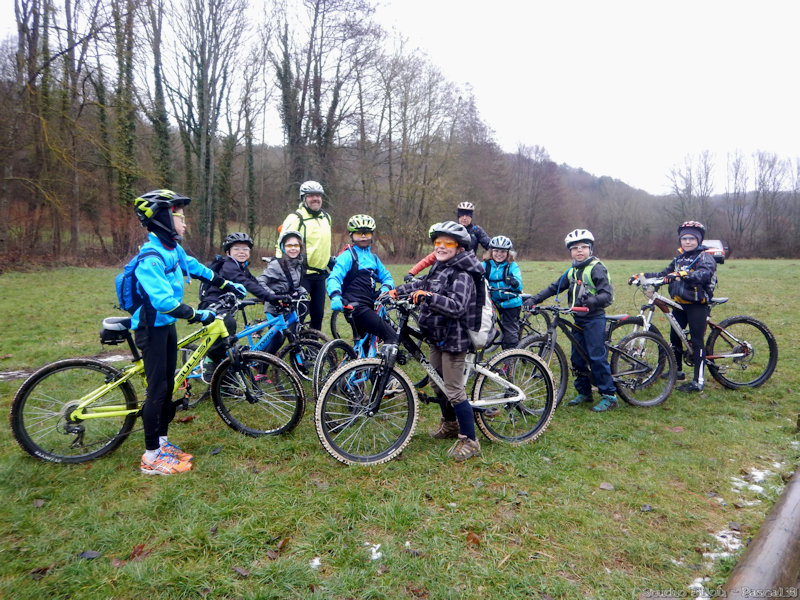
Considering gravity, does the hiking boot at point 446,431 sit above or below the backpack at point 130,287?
below

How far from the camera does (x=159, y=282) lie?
340 centimetres

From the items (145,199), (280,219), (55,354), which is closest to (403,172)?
(280,219)

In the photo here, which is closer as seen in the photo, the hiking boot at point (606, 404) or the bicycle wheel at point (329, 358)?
the bicycle wheel at point (329, 358)

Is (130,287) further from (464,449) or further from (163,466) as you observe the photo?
(464,449)

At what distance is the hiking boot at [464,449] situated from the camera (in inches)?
154

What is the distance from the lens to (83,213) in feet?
63.5

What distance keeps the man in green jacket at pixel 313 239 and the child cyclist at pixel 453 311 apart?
7.45 ft

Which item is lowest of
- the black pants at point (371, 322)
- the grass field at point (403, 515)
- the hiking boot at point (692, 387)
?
the grass field at point (403, 515)

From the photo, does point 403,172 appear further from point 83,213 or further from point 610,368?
point 610,368

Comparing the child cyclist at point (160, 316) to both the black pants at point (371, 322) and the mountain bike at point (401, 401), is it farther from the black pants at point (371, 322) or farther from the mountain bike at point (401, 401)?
the black pants at point (371, 322)

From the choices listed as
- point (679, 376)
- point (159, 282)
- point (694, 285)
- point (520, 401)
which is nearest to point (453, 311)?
point (520, 401)

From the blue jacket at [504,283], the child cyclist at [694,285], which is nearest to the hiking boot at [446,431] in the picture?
the blue jacket at [504,283]

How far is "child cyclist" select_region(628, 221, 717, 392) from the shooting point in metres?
5.55

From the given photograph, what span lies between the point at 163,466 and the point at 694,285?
5993 millimetres
